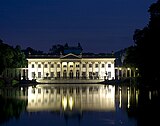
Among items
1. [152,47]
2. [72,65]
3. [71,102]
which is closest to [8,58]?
[152,47]

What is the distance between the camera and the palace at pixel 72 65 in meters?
130

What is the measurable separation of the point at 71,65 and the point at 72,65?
1.02ft

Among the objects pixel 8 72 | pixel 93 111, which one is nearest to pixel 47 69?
pixel 8 72

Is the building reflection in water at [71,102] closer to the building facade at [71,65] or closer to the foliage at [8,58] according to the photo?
the foliage at [8,58]

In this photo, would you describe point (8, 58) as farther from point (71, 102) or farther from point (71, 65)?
point (71, 65)

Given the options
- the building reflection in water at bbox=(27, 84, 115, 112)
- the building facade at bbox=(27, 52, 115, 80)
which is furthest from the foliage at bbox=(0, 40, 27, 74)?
the building facade at bbox=(27, 52, 115, 80)

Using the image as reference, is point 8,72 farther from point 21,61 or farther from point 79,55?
point 79,55

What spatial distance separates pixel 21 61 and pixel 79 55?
1418 inches

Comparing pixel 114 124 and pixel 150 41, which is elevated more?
pixel 150 41

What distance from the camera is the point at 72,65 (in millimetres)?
130875

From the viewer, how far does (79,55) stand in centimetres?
13162

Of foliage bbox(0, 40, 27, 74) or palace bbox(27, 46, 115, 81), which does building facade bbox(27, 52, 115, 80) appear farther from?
foliage bbox(0, 40, 27, 74)

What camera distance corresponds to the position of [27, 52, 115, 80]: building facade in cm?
13012

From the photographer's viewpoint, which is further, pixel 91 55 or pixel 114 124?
pixel 91 55
